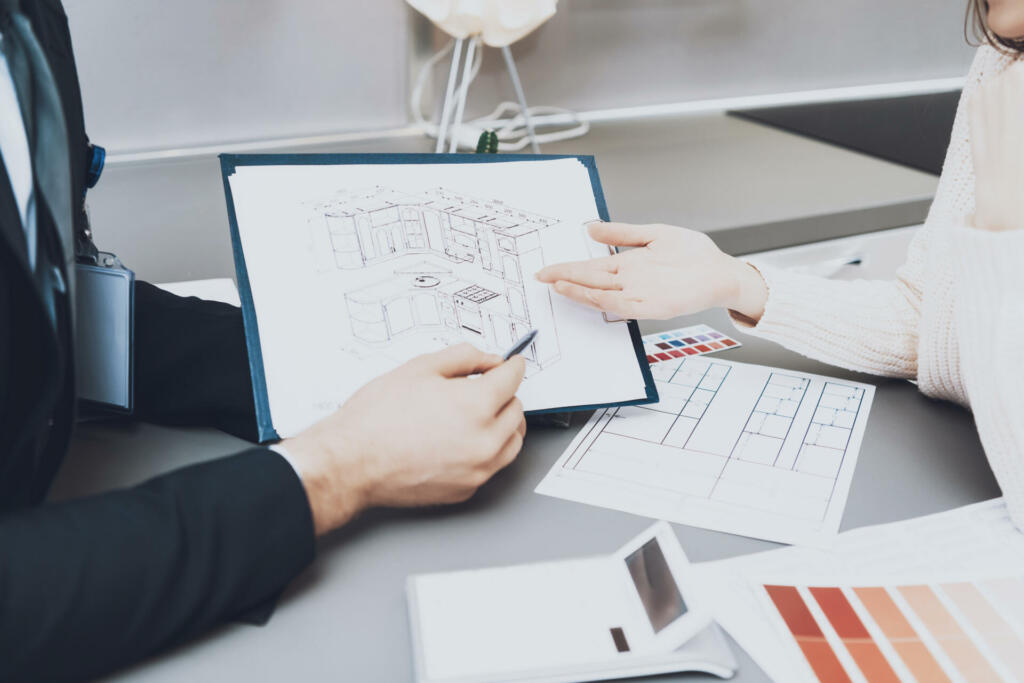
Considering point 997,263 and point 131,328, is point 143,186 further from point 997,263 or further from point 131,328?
point 997,263

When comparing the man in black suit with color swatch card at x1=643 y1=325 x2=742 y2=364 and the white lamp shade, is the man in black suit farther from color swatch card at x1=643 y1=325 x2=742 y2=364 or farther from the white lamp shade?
the white lamp shade

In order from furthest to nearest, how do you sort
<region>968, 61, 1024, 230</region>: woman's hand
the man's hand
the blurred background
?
the blurred background → <region>968, 61, 1024, 230</region>: woman's hand → the man's hand

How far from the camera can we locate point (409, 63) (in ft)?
4.90

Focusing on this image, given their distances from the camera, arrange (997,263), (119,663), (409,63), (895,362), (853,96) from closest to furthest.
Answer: (119,663), (997,263), (895,362), (409,63), (853,96)

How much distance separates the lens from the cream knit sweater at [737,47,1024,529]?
60cm

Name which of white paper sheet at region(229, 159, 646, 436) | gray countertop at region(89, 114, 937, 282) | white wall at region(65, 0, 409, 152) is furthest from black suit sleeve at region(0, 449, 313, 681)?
white wall at region(65, 0, 409, 152)

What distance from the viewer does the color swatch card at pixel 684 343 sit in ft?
2.73

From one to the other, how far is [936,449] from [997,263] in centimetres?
18

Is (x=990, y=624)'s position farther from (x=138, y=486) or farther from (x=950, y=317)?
(x=138, y=486)

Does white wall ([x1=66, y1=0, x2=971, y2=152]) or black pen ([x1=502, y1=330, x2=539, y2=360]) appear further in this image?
white wall ([x1=66, y1=0, x2=971, y2=152])

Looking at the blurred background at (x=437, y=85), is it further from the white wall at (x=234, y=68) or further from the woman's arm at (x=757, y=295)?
the woman's arm at (x=757, y=295)

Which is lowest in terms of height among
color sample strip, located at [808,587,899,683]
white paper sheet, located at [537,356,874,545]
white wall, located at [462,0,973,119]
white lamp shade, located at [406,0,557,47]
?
color sample strip, located at [808,587,899,683]

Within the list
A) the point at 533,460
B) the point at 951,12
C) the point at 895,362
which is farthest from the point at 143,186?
the point at 951,12

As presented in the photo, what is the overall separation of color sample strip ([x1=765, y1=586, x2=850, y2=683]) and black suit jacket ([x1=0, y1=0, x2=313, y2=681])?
281 mm
